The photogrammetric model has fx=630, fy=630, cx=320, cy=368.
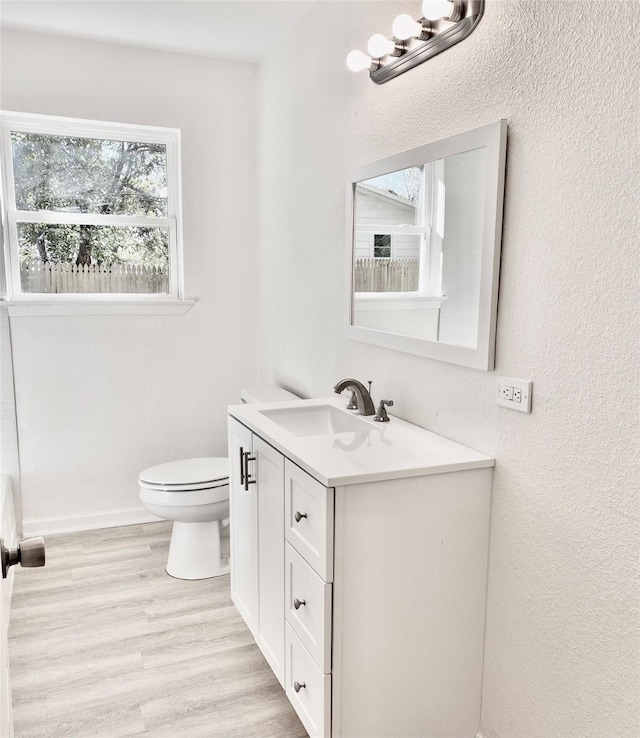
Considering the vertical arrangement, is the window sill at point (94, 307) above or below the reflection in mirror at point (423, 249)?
below

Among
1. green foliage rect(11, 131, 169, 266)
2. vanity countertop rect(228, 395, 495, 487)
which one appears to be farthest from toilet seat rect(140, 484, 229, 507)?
green foliage rect(11, 131, 169, 266)

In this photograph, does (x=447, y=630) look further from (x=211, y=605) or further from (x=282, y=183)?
(x=282, y=183)

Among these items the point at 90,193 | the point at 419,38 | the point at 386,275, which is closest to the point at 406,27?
the point at 419,38

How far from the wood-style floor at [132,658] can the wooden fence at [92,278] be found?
1366mm

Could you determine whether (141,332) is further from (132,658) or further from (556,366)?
(556,366)

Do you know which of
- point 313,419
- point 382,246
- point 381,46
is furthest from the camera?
point 313,419

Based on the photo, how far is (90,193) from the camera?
3.30m

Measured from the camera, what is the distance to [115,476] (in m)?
3.46

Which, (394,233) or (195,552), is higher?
(394,233)

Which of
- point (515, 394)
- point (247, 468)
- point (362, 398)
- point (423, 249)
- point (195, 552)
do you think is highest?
point (423, 249)

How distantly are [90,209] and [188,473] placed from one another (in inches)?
59.0

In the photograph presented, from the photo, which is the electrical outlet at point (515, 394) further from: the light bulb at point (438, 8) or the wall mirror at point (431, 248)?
the light bulb at point (438, 8)

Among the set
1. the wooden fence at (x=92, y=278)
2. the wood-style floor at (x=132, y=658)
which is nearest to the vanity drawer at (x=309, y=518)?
the wood-style floor at (x=132, y=658)

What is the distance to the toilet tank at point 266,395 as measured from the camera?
298 cm
